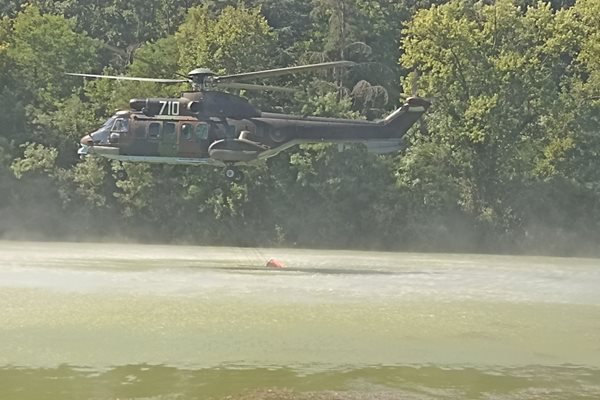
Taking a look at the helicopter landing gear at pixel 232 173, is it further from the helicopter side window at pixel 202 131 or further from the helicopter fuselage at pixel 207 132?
the helicopter side window at pixel 202 131

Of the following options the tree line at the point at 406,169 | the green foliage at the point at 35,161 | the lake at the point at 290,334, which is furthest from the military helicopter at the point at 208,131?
the green foliage at the point at 35,161

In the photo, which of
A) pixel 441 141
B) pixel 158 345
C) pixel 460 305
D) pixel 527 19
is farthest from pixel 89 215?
pixel 158 345

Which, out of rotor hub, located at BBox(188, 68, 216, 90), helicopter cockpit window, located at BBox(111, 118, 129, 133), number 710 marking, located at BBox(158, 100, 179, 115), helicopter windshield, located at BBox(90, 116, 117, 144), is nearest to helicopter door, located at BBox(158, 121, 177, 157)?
number 710 marking, located at BBox(158, 100, 179, 115)

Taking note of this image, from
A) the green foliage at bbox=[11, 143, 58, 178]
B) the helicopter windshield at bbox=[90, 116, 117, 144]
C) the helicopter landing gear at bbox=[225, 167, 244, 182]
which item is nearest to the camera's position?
the helicopter windshield at bbox=[90, 116, 117, 144]

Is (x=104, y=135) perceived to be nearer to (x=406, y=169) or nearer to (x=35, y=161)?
(x=35, y=161)

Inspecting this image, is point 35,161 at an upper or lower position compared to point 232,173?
upper

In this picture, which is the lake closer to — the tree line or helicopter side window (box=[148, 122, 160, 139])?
helicopter side window (box=[148, 122, 160, 139])

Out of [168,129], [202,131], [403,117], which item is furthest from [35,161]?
[403,117]

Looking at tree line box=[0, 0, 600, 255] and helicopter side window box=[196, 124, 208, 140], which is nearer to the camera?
helicopter side window box=[196, 124, 208, 140]

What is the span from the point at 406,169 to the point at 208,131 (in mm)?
18500

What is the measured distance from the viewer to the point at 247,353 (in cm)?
1087

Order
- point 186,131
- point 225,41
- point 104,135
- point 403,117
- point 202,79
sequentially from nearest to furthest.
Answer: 1. point 202,79
2. point 186,131
3. point 104,135
4. point 403,117
5. point 225,41

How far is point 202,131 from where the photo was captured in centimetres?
2439

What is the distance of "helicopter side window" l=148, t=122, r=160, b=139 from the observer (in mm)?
24438
